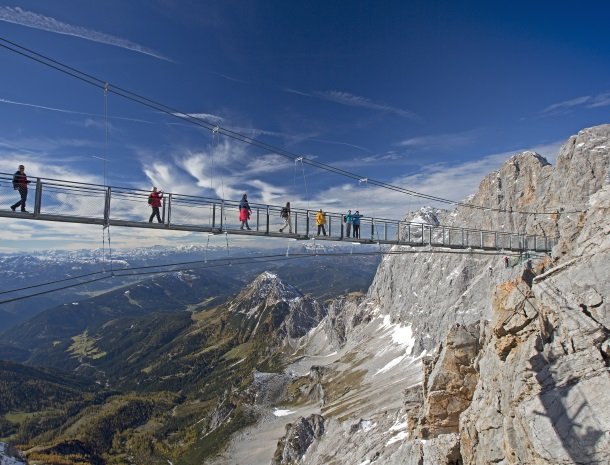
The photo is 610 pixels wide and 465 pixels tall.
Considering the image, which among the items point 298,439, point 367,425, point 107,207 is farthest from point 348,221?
point 298,439

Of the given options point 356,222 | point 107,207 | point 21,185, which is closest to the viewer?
point 21,185

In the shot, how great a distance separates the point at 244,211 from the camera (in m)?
23.7

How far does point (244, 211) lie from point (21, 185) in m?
11.0

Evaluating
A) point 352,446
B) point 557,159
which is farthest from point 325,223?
point 557,159

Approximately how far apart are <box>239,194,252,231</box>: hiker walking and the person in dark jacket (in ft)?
34.5

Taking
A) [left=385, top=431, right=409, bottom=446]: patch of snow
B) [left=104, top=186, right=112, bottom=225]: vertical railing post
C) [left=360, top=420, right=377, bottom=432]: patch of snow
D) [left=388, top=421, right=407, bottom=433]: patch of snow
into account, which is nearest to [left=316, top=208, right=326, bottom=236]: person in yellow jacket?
[left=104, top=186, right=112, bottom=225]: vertical railing post

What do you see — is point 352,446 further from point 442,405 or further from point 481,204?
point 481,204

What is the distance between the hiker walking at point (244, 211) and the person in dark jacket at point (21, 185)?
34.5ft

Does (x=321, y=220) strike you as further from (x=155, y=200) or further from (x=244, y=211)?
(x=155, y=200)

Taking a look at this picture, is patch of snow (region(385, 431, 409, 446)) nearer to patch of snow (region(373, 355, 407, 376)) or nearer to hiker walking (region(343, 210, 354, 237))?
hiker walking (region(343, 210, 354, 237))

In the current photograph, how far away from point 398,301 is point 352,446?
Answer: 4871 inches

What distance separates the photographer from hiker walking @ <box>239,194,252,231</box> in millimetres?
23516

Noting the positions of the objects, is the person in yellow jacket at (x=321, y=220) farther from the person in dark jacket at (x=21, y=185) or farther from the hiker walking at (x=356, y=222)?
the person in dark jacket at (x=21, y=185)

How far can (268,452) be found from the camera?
393 feet
